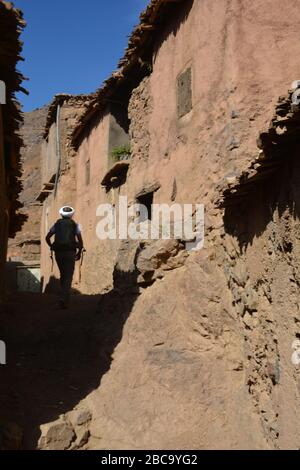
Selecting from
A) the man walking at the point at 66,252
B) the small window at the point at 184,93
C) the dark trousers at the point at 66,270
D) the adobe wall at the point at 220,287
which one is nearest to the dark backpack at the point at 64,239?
the man walking at the point at 66,252

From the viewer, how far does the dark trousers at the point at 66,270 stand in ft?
29.4

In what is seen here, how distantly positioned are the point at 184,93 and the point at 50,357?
4.85 meters

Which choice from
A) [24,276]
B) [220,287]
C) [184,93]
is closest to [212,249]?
[220,287]

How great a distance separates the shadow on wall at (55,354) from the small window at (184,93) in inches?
116

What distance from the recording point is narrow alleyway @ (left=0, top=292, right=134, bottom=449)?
545 cm

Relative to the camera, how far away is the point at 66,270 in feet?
29.6

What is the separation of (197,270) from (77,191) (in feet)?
35.5

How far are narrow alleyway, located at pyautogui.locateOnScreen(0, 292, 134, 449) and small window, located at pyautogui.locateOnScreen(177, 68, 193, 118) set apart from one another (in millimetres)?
3341

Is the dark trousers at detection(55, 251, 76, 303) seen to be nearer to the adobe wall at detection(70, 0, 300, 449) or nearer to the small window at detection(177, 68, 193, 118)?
the adobe wall at detection(70, 0, 300, 449)

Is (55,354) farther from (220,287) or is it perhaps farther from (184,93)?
(184,93)

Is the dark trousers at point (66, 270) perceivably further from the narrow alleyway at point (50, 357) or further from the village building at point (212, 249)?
the village building at point (212, 249)

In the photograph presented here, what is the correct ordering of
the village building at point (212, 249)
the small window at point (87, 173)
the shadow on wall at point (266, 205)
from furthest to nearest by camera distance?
1. the small window at point (87, 173)
2. the village building at point (212, 249)
3. the shadow on wall at point (266, 205)
